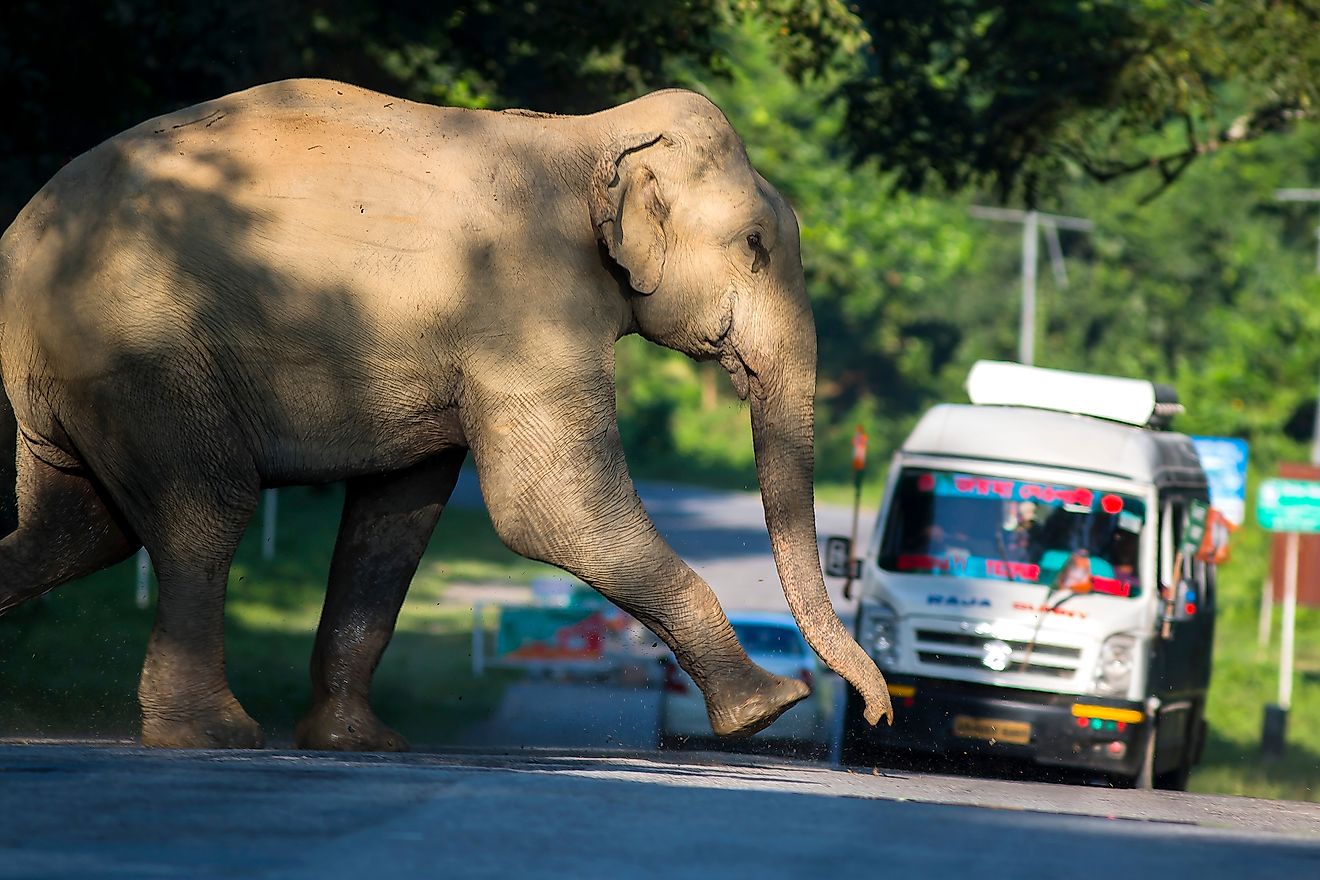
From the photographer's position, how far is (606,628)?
1942 centimetres

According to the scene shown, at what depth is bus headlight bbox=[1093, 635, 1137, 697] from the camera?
41.0ft

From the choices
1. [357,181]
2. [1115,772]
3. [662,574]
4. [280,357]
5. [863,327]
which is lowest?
[1115,772]

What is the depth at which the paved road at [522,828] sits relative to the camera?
16.1 ft

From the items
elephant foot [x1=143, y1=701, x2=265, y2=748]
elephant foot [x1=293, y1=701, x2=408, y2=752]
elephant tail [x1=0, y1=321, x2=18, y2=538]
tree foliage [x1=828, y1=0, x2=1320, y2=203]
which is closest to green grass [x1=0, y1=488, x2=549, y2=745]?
elephant tail [x1=0, y1=321, x2=18, y2=538]

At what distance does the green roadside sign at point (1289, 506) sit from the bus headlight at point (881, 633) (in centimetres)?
924

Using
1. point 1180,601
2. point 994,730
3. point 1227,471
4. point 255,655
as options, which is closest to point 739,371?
point 994,730

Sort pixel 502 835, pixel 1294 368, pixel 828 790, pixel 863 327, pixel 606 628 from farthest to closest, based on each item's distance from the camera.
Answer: pixel 863 327, pixel 1294 368, pixel 606 628, pixel 828 790, pixel 502 835

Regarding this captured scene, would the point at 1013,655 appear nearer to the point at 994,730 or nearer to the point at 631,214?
the point at 994,730

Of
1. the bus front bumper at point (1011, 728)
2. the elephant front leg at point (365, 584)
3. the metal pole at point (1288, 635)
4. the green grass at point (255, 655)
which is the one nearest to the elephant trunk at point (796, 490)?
the elephant front leg at point (365, 584)

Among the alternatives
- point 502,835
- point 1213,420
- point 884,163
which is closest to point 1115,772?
point 884,163

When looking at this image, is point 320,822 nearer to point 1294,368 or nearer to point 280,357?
point 280,357

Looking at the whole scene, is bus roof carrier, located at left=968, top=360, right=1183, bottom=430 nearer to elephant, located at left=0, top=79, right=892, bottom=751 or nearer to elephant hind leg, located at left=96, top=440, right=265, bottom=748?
elephant, located at left=0, top=79, right=892, bottom=751

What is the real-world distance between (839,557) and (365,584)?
5.38m

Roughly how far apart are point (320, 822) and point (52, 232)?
9.24 ft
